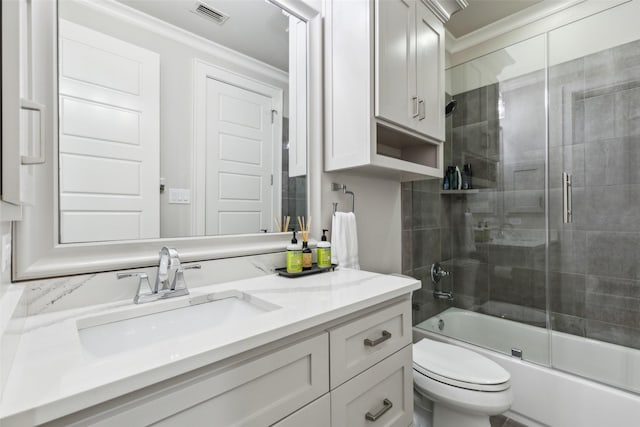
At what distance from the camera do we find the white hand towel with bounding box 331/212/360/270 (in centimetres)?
137

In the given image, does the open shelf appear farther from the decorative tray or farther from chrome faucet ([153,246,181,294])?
chrome faucet ([153,246,181,294])

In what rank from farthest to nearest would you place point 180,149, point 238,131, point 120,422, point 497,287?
1. point 497,287
2. point 238,131
3. point 180,149
4. point 120,422

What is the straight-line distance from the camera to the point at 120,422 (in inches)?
17.8

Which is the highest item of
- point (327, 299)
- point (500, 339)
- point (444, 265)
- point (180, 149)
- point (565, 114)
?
point (565, 114)

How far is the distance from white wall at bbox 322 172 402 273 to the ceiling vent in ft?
2.55

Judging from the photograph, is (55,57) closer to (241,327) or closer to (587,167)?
(241,327)

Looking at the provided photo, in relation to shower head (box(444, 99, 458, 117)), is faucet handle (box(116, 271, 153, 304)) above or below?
below

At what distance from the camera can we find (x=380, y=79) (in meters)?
1.24

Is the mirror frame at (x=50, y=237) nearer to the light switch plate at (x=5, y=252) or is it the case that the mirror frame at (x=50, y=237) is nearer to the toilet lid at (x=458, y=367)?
the light switch plate at (x=5, y=252)

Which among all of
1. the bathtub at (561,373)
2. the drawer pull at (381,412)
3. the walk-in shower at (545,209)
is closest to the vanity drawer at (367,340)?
the drawer pull at (381,412)

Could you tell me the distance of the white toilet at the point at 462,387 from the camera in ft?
3.89

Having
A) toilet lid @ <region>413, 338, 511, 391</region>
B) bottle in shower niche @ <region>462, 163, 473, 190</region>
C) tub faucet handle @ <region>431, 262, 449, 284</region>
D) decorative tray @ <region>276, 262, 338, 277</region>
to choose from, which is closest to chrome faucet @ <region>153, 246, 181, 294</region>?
decorative tray @ <region>276, 262, 338, 277</region>

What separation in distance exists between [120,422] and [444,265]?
229 centimetres

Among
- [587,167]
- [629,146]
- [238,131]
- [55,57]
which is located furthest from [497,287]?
[55,57]
